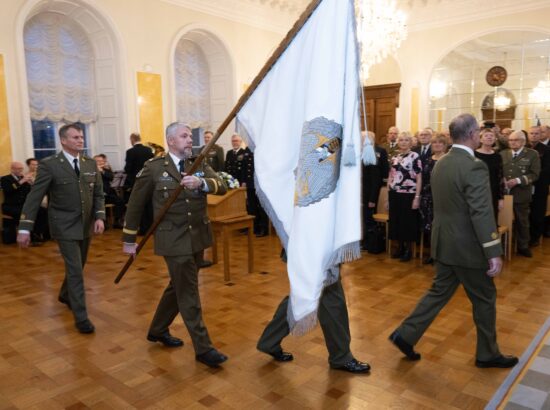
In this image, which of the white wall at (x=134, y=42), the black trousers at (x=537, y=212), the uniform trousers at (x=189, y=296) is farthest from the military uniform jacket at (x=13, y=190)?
the black trousers at (x=537, y=212)

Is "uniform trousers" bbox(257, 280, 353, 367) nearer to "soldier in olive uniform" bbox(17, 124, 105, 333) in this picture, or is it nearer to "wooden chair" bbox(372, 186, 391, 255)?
"soldier in olive uniform" bbox(17, 124, 105, 333)

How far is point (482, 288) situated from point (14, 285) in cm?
442

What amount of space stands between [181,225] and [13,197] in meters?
5.30

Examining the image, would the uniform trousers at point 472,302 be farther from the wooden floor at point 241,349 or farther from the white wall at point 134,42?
the white wall at point 134,42

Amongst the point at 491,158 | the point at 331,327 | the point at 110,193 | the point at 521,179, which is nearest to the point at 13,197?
the point at 110,193

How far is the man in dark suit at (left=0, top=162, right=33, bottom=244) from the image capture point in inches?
272

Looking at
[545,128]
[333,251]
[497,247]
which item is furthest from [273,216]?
[545,128]

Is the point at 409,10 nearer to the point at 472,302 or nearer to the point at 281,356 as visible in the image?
the point at 472,302

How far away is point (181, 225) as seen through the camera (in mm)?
2904

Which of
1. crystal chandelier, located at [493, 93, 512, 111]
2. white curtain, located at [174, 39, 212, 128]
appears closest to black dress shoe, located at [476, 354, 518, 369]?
white curtain, located at [174, 39, 212, 128]

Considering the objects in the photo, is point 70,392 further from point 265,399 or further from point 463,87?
point 463,87

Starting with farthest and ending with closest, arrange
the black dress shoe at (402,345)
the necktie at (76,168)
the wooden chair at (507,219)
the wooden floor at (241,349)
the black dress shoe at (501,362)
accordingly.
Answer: the wooden chair at (507,219) < the necktie at (76,168) < the black dress shoe at (402,345) < the black dress shoe at (501,362) < the wooden floor at (241,349)

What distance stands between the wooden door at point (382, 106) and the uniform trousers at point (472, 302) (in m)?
9.70

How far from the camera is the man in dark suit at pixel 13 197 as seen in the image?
22.7 ft
